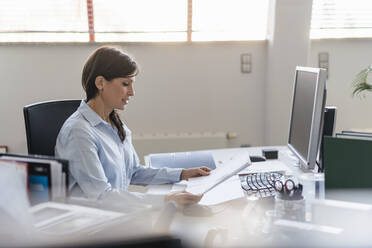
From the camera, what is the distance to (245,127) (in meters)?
3.72

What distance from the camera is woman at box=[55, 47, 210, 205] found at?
1.51 meters

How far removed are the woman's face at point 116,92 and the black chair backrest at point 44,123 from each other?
0.93ft

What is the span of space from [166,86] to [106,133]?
1864 millimetres

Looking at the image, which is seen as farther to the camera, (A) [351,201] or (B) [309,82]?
(B) [309,82]

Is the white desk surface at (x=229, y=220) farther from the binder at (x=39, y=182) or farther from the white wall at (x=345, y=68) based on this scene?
the white wall at (x=345, y=68)

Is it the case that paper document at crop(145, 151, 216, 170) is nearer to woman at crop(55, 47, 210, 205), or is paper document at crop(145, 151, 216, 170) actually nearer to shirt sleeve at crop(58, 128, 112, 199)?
woman at crop(55, 47, 210, 205)

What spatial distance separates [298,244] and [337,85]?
318 centimetres

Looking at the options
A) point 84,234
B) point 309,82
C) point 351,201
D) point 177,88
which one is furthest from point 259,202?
point 177,88

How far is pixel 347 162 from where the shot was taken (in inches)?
49.4

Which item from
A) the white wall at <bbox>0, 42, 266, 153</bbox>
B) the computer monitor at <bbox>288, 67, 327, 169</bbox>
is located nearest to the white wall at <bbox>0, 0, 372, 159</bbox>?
the white wall at <bbox>0, 42, 266, 153</bbox>

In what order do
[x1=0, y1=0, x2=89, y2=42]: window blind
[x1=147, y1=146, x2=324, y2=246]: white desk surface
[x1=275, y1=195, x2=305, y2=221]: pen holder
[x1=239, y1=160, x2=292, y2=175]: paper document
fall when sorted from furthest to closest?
[x1=0, y1=0, x2=89, y2=42]: window blind → [x1=239, y1=160, x2=292, y2=175]: paper document → [x1=275, y1=195, x2=305, y2=221]: pen holder → [x1=147, y1=146, x2=324, y2=246]: white desk surface

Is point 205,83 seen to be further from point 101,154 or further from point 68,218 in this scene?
point 68,218

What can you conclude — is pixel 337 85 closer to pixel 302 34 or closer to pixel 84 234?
pixel 302 34

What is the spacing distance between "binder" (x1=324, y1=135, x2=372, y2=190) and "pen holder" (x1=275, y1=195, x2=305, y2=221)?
0.12m
